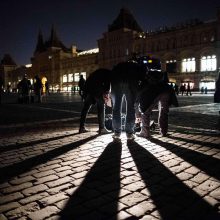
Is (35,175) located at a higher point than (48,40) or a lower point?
lower

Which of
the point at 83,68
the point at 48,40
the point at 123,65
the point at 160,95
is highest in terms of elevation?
the point at 48,40

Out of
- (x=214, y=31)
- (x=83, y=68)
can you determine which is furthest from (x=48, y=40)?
(x=214, y=31)

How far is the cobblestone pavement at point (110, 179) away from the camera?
7.54ft

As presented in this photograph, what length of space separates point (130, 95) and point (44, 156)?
78.6 inches

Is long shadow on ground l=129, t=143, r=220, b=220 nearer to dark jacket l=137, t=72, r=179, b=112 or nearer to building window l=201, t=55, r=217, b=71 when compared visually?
dark jacket l=137, t=72, r=179, b=112

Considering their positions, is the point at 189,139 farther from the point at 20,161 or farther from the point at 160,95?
the point at 20,161

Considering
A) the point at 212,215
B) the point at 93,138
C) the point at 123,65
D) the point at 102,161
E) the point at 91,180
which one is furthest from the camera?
the point at 93,138

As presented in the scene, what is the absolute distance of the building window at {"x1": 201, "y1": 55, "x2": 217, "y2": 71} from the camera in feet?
147

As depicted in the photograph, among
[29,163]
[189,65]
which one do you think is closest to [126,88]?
[29,163]

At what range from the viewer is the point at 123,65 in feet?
16.3

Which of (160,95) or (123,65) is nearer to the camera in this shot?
(123,65)

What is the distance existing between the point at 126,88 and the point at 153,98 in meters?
0.72

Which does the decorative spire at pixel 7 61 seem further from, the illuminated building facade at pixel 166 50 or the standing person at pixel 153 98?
the standing person at pixel 153 98

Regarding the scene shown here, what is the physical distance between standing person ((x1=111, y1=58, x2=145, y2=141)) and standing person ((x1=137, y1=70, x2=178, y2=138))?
37 cm
